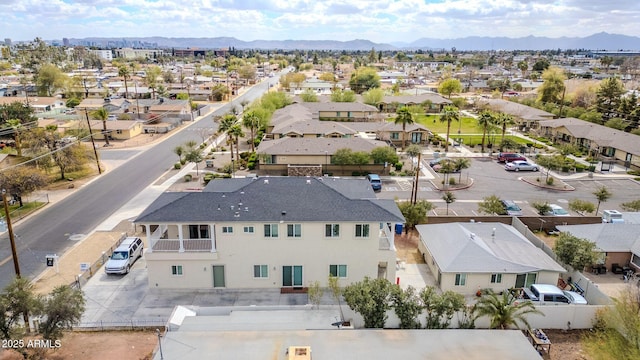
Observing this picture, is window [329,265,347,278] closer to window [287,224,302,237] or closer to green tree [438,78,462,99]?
window [287,224,302,237]

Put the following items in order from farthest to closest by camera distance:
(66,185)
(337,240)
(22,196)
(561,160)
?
(561,160), (66,185), (22,196), (337,240)

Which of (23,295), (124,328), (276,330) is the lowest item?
(124,328)

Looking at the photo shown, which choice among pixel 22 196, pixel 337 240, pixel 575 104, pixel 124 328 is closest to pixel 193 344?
pixel 124 328

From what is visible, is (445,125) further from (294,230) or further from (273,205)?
(294,230)

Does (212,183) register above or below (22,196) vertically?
above

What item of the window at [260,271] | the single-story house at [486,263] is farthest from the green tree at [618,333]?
the window at [260,271]

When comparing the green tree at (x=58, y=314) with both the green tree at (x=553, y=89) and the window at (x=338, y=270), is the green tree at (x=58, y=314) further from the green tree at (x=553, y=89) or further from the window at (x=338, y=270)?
the green tree at (x=553, y=89)

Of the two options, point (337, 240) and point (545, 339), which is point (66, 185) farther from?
point (545, 339)

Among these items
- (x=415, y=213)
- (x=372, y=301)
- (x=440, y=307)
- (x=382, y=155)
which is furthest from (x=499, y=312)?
(x=382, y=155)
